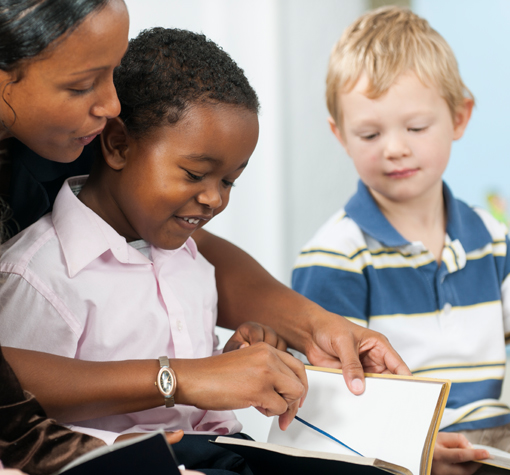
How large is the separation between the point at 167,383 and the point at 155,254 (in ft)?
0.79

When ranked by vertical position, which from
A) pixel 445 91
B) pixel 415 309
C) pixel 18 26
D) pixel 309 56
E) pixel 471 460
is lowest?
pixel 471 460

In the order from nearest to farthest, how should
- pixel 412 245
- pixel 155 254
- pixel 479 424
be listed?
→ 1. pixel 155 254
2. pixel 479 424
3. pixel 412 245

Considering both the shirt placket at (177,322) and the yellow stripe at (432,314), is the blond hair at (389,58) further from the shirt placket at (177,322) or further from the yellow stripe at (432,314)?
the shirt placket at (177,322)

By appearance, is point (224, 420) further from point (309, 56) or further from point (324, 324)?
point (309, 56)

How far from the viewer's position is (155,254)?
2.85ft

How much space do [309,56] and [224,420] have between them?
1.43 meters

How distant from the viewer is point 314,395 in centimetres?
83

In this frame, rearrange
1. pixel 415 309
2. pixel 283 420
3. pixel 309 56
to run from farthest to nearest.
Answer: pixel 309 56
pixel 415 309
pixel 283 420

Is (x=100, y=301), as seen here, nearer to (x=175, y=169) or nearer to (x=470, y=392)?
(x=175, y=169)

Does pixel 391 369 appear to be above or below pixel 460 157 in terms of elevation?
below

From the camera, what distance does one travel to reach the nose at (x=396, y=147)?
118cm


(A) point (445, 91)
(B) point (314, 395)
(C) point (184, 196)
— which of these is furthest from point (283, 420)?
(A) point (445, 91)

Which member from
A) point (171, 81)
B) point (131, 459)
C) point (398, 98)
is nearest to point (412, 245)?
point (398, 98)

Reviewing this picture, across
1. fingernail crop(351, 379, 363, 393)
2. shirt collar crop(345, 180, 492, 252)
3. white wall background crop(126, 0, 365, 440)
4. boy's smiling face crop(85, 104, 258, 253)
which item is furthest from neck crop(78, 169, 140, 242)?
white wall background crop(126, 0, 365, 440)
